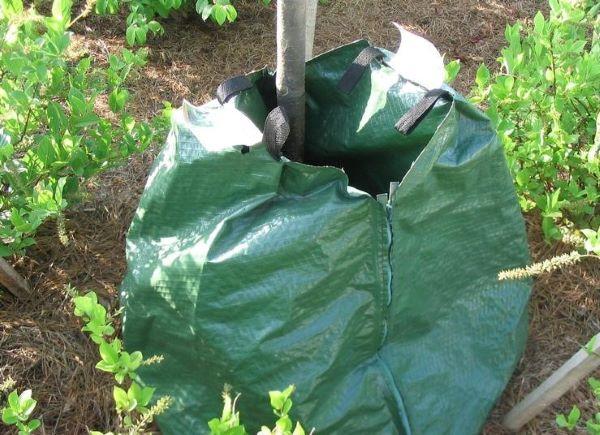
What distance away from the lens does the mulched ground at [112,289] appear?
1554 mm

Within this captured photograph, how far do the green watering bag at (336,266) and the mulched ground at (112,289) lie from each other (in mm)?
200

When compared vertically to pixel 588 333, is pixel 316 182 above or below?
above

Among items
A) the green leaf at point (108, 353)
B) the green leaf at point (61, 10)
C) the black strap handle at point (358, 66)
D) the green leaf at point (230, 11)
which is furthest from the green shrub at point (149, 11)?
the green leaf at point (108, 353)

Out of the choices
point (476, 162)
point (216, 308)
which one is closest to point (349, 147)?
point (476, 162)

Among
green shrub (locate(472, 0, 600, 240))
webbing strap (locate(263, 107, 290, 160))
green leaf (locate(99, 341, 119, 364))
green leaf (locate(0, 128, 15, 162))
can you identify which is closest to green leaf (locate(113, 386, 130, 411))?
green leaf (locate(99, 341, 119, 364))

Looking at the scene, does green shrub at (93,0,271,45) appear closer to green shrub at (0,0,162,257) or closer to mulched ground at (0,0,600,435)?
mulched ground at (0,0,600,435)

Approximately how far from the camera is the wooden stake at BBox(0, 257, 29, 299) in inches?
62.8

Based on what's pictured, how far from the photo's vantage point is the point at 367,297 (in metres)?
1.27

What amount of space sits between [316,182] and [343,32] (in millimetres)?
1801

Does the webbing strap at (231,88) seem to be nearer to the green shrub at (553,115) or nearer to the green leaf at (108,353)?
the green leaf at (108,353)

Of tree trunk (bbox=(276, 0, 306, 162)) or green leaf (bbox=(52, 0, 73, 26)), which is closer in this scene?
tree trunk (bbox=(276, 0, 306, 162))

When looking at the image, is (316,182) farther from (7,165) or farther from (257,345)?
(7,165)

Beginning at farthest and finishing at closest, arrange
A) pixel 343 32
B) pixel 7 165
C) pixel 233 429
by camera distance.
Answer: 1. pixel 343 32
2. pixel 7 165
3. pixel 233 429

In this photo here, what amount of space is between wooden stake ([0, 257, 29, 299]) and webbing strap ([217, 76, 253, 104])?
0.74m
